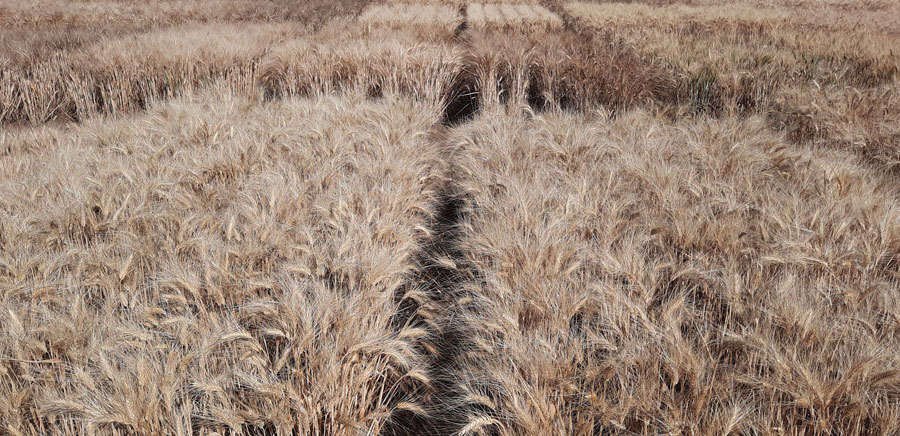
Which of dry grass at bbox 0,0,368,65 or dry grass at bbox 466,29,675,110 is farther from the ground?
dry grass at bbox 0,0,368,65

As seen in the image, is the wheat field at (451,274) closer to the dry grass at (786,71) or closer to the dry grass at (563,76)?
the dry grass at (786,71)

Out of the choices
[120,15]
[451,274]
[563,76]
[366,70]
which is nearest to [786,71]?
[563,76]

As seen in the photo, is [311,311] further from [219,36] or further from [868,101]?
[219,36]

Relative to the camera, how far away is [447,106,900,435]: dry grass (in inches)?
55.2

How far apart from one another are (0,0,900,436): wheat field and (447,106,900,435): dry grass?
1 centimetres

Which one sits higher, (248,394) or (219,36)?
(219,36)

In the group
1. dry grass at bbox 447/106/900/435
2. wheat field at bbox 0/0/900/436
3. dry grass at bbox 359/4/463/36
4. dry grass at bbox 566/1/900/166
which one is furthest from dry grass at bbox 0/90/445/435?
dry grass at bbox 359/4/463/36

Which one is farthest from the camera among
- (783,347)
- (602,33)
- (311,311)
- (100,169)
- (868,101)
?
(602,33)

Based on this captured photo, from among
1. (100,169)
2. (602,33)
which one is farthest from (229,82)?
(602,33)

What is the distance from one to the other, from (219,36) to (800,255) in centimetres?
887

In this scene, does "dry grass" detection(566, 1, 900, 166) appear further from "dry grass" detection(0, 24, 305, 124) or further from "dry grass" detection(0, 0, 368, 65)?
"dry grass" detection(0, 0, 368, 65)

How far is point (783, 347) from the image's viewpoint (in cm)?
158

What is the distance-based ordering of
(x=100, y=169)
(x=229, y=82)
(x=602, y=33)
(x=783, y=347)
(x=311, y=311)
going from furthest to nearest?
(x=602, y=33) < (x=229, y=82) < (x=100, y=169) < (x=311, y=311) < (x=783, y=347)

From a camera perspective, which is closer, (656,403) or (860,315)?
(656,403)
